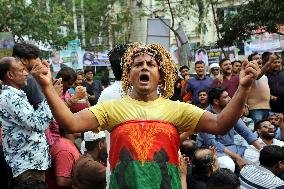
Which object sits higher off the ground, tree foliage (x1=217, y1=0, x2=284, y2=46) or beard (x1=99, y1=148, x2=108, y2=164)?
tree foliage (x1=217, y1=0, x2=284, y2=46)

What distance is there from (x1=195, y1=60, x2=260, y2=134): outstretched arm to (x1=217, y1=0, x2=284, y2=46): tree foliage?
31.6 ft

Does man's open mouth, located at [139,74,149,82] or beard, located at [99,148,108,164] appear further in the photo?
beard, located at [99,148,108,164]

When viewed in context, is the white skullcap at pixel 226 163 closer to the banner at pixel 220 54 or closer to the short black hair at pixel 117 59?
the short black hair at pixel 117 59

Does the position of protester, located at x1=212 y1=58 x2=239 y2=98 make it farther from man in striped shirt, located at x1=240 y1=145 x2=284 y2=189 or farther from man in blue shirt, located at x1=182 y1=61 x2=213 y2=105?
man in striped shirt, located at x1=240 y1=145 x2=284 y2=189

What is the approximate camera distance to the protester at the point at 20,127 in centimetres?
416

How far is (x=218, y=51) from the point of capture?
19219mm

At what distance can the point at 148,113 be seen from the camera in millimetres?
2924

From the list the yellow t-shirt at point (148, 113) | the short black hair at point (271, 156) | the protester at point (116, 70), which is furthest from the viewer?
the short black hair at point (271, 156)

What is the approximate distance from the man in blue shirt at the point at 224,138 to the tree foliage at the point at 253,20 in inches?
247

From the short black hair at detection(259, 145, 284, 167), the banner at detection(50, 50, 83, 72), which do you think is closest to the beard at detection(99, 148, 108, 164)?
the short black hair at detection(259, 145, 284, 167)

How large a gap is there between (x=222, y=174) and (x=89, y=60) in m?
15.6

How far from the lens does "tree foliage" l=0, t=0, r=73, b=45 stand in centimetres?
1844

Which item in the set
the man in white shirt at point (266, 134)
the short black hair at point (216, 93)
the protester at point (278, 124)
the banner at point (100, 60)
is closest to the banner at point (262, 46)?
the banner at point (100, 60)

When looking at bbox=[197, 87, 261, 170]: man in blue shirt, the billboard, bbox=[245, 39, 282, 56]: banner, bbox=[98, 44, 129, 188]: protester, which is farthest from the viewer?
bbox=[245, 39, 282, 56]: banner
